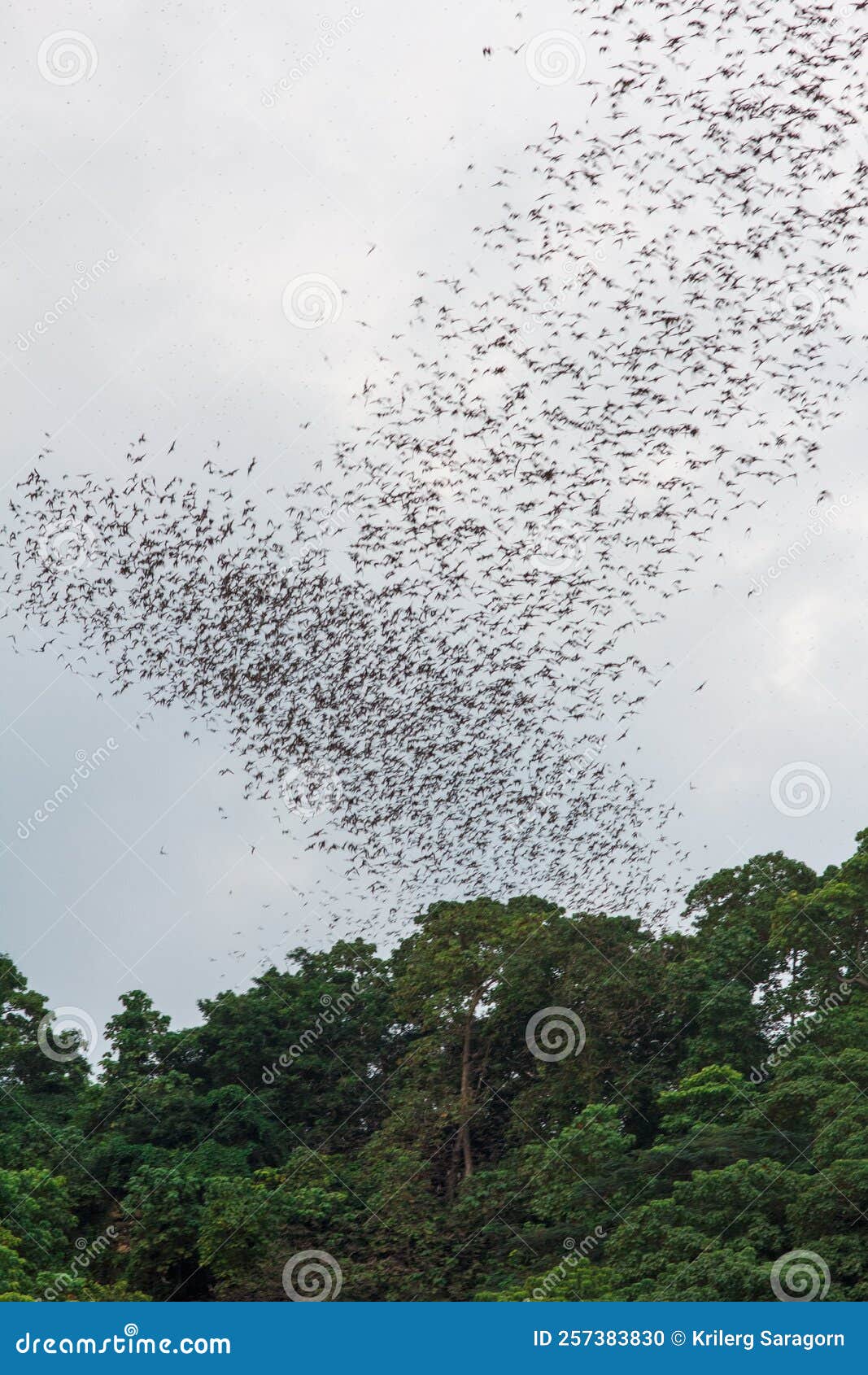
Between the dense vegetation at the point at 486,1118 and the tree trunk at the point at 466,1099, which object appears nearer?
the dense vegetation at the point at 486,1118

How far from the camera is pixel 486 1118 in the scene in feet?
56.5

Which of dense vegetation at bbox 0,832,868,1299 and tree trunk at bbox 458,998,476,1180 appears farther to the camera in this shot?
tree trunk at bbox 458,998,476,1180

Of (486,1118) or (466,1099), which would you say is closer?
(466,1099)

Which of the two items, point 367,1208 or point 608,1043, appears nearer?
point 367,1208

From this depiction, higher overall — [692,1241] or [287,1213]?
[692,1241]

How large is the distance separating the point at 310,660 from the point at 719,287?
503cm

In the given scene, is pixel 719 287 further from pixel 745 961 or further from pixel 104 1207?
pixel 104 1207

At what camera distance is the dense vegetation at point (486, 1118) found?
13.1m

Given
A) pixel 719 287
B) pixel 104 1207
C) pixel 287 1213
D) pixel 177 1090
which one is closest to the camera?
pixel 719 287

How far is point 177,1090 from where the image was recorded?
17281mm

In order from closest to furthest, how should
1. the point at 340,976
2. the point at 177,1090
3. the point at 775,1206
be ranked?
the point at 775,1206 < the point at 177,1090 < the point at 340,976

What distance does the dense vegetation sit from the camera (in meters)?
13.1

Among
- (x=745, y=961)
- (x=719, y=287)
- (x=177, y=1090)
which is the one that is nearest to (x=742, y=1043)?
(x=745, y=961)
